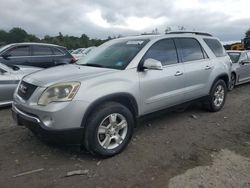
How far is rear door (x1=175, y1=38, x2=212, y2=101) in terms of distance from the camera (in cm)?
554

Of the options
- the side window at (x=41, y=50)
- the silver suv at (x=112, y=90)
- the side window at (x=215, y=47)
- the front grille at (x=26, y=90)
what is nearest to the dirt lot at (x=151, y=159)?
the silver suv at (x=112, y=90)

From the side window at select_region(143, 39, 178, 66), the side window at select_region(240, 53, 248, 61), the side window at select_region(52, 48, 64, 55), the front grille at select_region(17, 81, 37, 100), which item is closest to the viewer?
the front grille at select_region(17, 81, 37, 100)

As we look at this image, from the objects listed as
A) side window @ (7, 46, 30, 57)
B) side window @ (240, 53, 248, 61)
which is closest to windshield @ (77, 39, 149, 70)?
side window @ (7, 46, 30, 57)

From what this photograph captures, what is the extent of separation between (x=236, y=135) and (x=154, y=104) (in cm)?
159

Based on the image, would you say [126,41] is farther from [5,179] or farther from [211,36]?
[5,179]

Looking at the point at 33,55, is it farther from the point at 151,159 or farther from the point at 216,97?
the point at 151,159

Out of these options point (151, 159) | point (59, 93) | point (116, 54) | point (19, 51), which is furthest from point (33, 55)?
point (151, 159)

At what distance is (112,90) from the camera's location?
4148 millimetres

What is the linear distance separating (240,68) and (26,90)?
327 inches

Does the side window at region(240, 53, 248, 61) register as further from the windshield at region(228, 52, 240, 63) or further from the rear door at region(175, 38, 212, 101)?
the rear door at region(175, 38, 212, 101)

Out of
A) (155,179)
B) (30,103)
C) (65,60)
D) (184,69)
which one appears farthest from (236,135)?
(65,60)

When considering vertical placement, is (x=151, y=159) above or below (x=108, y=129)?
below

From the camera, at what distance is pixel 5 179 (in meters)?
3.65

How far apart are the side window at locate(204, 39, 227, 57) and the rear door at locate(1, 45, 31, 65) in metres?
6.69
